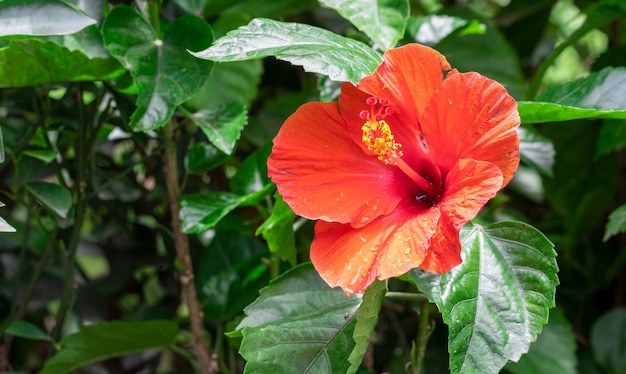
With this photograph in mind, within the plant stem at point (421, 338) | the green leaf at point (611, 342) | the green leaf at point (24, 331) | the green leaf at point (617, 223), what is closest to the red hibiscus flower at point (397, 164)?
the plant stem at point (421, 338)

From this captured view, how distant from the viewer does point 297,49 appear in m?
0.55

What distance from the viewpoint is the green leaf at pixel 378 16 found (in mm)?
687

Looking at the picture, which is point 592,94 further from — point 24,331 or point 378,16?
point 24,331

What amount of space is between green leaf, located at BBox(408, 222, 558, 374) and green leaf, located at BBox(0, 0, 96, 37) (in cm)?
37

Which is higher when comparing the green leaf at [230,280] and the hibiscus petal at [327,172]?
the hibiscus petal at [327,172]

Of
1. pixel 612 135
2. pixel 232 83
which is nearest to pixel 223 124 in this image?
pixel 232 83

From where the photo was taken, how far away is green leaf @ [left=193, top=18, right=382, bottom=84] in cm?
54

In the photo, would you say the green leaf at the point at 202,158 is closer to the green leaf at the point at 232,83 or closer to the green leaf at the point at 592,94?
the green leaf at the point at 232,83

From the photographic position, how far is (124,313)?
122 centimetres

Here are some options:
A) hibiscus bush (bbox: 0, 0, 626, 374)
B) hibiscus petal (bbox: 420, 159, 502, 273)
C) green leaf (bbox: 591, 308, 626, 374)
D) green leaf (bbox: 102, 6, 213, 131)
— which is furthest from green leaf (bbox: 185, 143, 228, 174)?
green leaf (bbox: 591, 308, 626, 374)

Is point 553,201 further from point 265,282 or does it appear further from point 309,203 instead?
point 309,203

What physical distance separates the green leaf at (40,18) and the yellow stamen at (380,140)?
10.7 inches

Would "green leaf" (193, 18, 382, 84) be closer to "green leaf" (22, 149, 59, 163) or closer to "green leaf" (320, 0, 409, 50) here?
"green leaf" (320, 0, 409, 50)

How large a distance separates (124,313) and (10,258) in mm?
201
